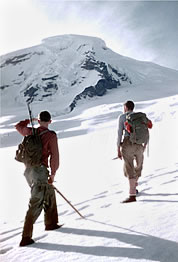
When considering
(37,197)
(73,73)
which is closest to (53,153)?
(37,197)

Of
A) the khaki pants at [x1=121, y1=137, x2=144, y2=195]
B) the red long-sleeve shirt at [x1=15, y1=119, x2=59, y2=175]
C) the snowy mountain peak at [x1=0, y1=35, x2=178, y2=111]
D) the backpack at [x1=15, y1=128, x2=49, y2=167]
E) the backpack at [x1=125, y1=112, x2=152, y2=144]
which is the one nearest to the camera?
the backpack at [x1=15, y1=128, x2=49, y2=167]

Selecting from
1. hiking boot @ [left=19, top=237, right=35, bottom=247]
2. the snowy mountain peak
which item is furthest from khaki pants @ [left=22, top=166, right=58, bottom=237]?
the snowy mountain peak

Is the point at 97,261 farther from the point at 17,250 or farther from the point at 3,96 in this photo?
the point at 3,96

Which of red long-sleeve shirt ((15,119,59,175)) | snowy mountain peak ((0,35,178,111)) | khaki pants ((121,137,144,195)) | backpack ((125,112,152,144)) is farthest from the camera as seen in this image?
snowy mountain peak ((0,35,178,111))

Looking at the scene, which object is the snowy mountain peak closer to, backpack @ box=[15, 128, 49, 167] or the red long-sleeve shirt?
the red long-sleeve shirt

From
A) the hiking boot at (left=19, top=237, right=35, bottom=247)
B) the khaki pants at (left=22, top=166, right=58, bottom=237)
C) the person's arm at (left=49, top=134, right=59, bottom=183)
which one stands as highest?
the person's arm at (left=49, top=134, right=59, bottom=183)

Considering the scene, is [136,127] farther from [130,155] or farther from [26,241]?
[26,241]

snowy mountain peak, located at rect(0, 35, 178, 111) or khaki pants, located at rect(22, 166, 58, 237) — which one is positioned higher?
snowy mountain peak, located at rect(0, 35, 178, 111)

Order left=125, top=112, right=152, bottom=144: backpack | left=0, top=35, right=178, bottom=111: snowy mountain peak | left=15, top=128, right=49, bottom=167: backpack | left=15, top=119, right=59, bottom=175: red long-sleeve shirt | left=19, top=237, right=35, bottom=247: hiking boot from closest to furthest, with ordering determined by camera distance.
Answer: left=19, top=237, right=35, bottom=247: hiking boot < left=15, top=128, right=49, bottom=167: backpack < left=15, top=119, right=59, bottom=175: red long-sleeve shirt < left=125, top=112, right=152, bottom=144: backpack < left=0, top=35, right=178, bottom=111: snowy mountain peak

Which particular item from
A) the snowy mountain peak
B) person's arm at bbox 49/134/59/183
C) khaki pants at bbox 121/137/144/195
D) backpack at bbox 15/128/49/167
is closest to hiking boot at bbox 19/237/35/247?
person's arm at bbox 49/134/59/183

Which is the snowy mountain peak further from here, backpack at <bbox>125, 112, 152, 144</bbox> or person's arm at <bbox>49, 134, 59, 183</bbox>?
person's arm at <bbox>49, 134, 59, 183</bbox>

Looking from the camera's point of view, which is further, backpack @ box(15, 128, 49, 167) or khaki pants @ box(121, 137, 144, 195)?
khaki pants @ box(121, 137, 144, 195)

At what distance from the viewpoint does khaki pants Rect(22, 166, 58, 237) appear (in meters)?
3.52

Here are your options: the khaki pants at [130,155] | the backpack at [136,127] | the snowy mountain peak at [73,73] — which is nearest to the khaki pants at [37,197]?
the khaki pants at [130,155]
